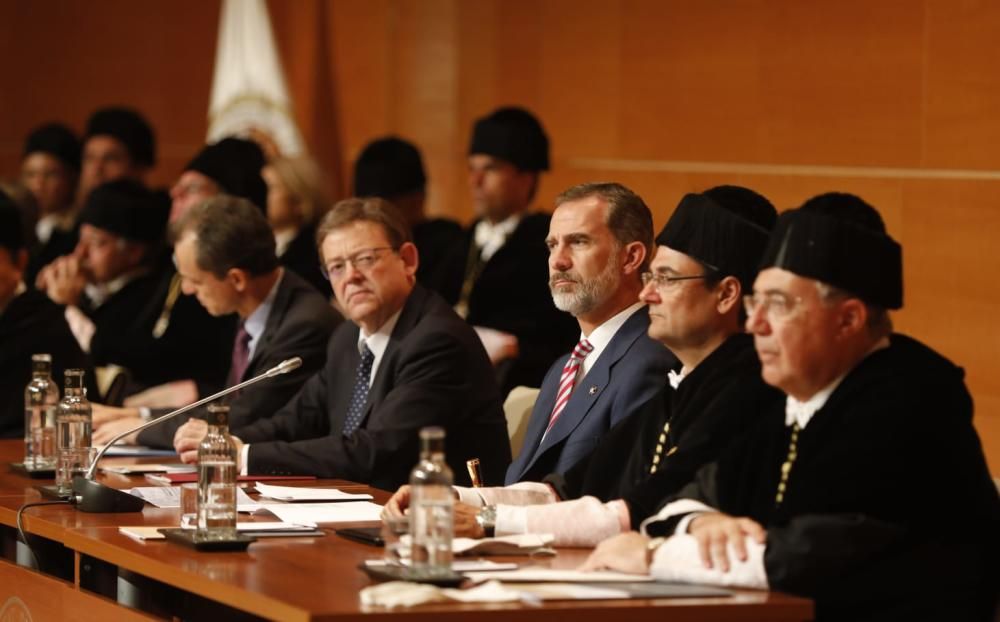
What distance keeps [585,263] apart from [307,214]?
4080 mm

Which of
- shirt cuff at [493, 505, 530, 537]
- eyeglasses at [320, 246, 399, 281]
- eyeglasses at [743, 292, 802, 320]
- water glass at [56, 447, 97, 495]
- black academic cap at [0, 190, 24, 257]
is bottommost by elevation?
shirt cuff at [493, 505, 530, 537]

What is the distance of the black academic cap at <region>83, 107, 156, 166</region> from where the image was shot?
9.57m

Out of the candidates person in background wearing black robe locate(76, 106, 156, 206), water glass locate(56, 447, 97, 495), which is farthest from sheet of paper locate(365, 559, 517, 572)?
person in background wearing black robe locate(76, 106, 156, 206)

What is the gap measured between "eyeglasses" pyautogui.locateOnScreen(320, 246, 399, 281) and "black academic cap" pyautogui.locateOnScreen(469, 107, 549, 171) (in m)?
2.48

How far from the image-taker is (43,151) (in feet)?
32.1

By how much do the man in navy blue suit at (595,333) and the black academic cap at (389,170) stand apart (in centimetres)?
366

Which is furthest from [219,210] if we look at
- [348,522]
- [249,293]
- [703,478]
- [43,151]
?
[43,151]

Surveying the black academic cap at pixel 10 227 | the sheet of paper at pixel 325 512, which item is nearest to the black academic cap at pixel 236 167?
the black academic cap at pixel 10 227

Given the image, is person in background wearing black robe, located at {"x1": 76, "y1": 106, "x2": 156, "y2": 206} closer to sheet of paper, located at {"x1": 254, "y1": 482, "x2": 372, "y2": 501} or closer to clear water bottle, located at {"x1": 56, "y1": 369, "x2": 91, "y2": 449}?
clear water bottle, located at {"x1": 56, "y1": 369, "x2": 91, "y2": 449}

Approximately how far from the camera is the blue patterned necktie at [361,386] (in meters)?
5.25

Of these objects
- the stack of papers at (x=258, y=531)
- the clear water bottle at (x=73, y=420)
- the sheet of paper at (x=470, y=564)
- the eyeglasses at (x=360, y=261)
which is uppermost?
the eyeglasses at (x=360, y=261)

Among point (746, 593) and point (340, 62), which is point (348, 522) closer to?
point (746, 593)

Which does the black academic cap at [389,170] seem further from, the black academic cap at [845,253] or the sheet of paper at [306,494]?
the black academic cap at [845,253]

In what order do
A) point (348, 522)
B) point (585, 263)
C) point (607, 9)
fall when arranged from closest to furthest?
point (348, 522) < point (585, 263) < point (607, 9)
